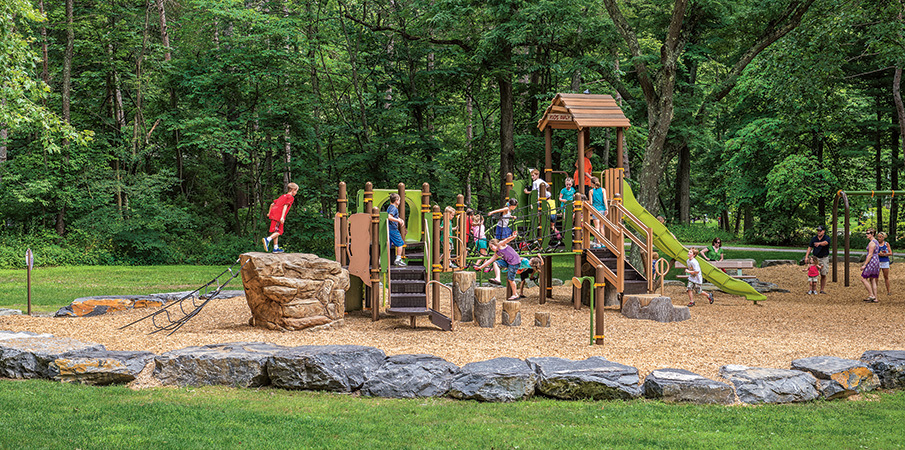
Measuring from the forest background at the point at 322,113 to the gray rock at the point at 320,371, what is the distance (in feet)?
47.3

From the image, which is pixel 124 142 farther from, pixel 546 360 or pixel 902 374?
pixel 902 374

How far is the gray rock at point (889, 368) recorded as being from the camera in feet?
24.3

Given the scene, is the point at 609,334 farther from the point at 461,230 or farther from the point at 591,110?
the point at 591,110

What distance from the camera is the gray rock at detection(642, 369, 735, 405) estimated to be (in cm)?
671

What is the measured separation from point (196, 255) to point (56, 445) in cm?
2019

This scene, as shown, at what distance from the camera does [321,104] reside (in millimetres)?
25047

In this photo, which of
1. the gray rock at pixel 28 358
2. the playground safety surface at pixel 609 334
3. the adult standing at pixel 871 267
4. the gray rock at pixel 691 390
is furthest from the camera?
the adult standing at pixel 871 267

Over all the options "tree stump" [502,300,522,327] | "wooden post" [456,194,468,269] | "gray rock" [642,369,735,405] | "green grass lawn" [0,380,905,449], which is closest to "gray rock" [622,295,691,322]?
"tree stump" [502,300,522,327]

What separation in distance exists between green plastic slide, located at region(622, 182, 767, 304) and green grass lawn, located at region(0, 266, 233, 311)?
10413 mm

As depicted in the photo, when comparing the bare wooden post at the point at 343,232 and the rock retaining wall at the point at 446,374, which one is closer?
the rock retaining wall at the point at 446,374

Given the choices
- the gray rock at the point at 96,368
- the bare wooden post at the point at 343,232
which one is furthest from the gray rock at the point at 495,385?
the bare wooden post at the point at 343,232

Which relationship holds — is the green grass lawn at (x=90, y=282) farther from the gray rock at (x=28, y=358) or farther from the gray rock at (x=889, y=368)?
the gray rock at (x=889, y=368)

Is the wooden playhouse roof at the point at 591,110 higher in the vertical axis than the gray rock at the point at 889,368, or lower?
higher

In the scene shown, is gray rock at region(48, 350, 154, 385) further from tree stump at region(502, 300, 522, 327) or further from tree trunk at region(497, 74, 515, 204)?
tree trunk at region(497, 74, 515, 204)
